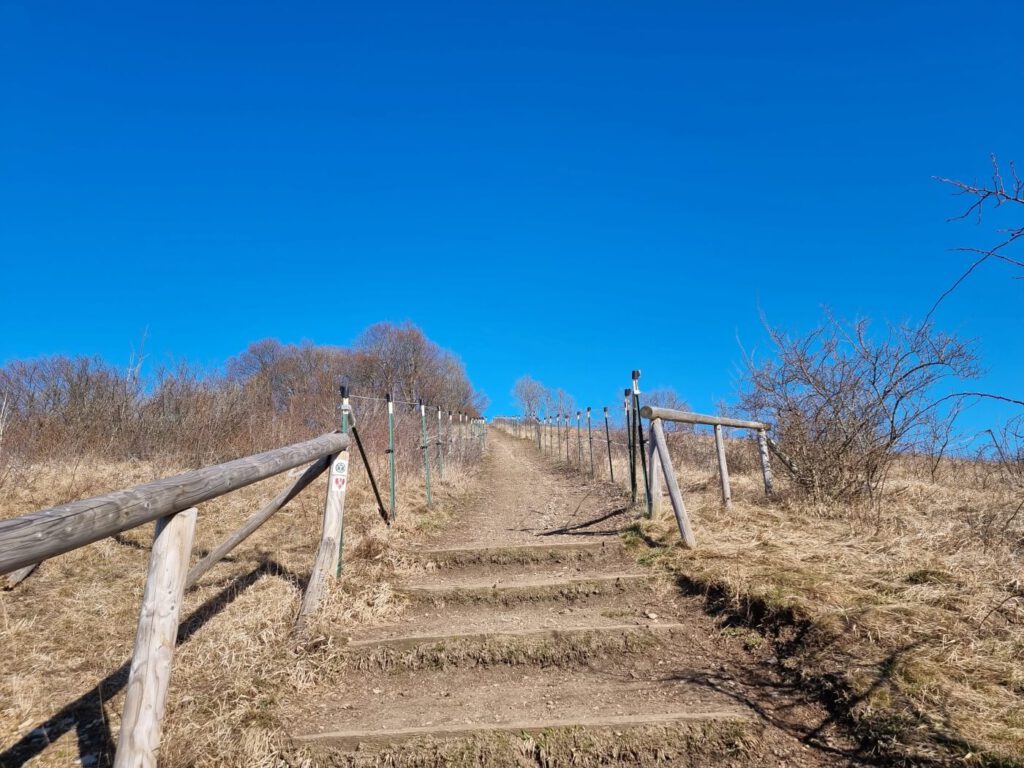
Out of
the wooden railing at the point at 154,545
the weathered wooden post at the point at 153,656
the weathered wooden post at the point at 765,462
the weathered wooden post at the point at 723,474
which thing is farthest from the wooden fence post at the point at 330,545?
the weathered wooden post at the point at 765,462

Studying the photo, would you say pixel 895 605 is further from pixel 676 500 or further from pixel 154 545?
pixel 154 545

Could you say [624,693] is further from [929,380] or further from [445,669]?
[929,380]

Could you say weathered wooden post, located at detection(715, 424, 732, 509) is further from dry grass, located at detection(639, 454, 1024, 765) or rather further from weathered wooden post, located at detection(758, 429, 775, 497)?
weathered wooden post, located at detection(758, 429, 775, 497)

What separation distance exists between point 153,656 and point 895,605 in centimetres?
418

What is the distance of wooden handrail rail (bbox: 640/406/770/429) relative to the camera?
6.44 meters

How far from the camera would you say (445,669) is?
13.2 feet

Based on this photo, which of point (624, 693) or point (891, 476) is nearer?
point (624, 693)

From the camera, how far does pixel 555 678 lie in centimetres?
386

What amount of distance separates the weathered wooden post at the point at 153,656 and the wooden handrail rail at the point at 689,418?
4.87 meters

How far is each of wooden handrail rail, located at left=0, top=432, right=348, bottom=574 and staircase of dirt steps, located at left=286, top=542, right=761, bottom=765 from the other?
4.92 feet

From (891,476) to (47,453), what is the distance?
1442 centimetres

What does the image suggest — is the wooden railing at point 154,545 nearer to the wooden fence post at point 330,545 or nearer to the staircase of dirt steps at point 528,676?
the staircase of dirt steps at point 528,676

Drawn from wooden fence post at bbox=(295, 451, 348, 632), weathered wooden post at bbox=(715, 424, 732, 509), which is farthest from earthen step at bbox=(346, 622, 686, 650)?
weathered wooden post at bbox=(715, 424, 732, 509)

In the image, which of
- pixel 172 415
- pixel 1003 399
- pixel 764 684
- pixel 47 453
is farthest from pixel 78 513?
pixel 172 415
